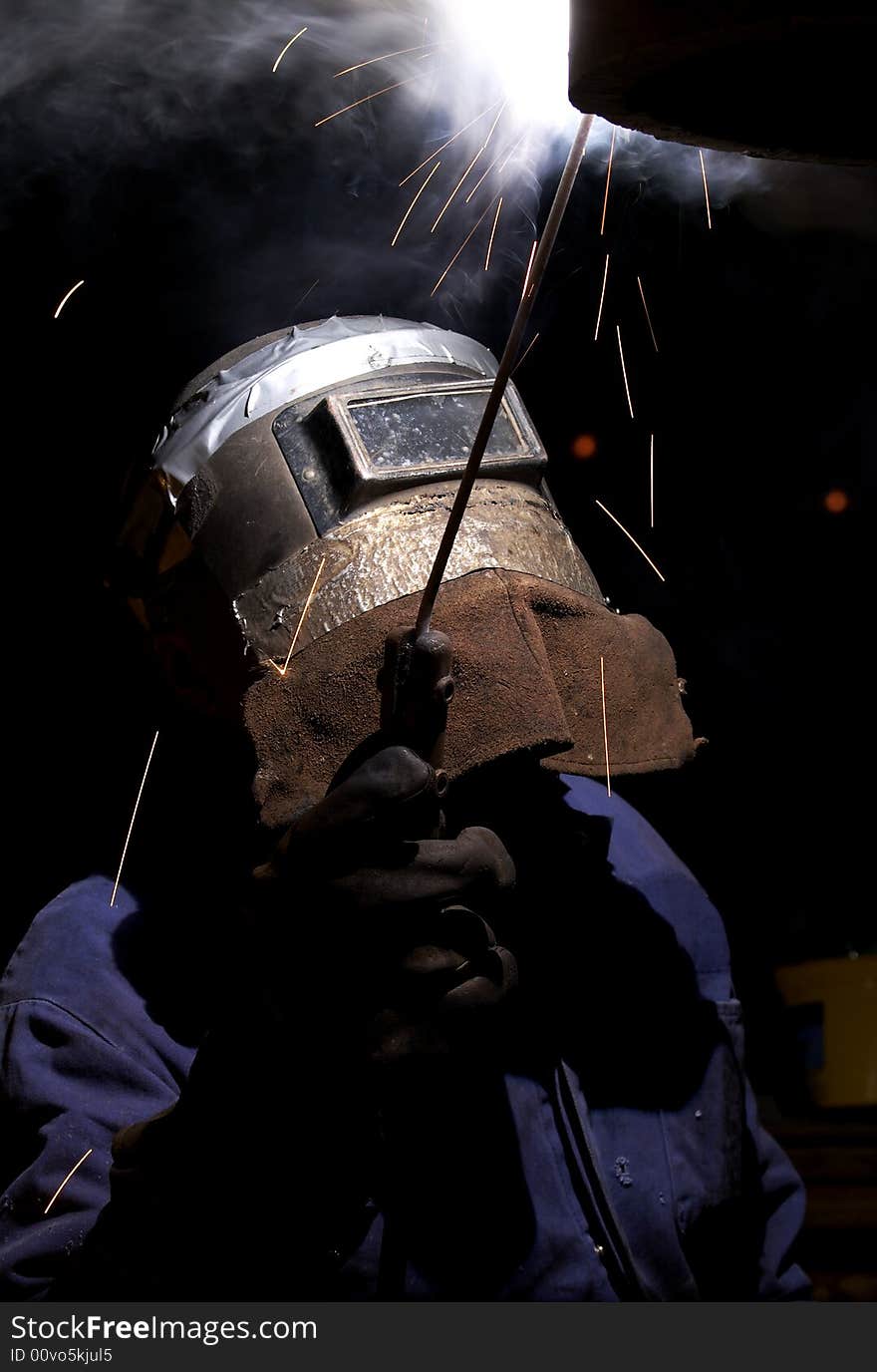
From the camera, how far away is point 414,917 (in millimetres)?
1234

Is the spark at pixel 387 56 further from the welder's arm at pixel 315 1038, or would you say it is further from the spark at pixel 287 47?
the welder's arm at pixel 315 1038

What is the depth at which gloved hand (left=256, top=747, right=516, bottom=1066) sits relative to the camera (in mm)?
1217

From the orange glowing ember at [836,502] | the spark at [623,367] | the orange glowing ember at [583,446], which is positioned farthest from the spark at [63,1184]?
the orange glowing ember at [836,502]

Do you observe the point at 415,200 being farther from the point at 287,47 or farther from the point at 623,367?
the point at 623,367

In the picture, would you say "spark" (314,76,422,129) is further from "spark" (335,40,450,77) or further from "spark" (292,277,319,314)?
"spark" (292,277,319,314)

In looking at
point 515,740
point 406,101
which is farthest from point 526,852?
point 406,101

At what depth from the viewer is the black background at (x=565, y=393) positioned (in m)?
2.10

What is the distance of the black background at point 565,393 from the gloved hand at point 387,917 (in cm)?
92

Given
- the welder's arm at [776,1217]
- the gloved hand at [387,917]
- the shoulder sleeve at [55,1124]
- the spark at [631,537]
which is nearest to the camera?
the gloved hand at [387,917]

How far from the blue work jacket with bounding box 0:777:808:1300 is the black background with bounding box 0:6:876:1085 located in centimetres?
43

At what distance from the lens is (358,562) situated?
61.1 inches

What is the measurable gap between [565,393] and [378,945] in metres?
1.67

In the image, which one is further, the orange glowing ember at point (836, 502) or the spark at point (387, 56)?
the orange glowing ember at point (836, 502)

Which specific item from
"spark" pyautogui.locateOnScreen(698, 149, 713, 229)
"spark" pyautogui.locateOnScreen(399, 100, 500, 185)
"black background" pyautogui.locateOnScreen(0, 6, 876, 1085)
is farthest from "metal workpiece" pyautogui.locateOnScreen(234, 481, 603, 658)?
"spark" pyautogui.locateOnScreen(698, 149, 713, 229)
